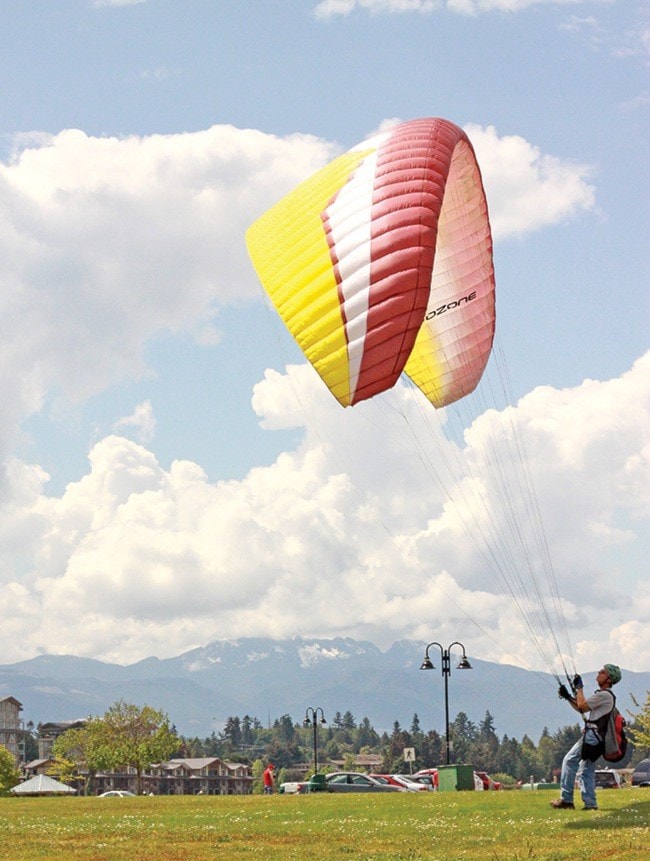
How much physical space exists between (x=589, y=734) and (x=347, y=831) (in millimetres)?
3722

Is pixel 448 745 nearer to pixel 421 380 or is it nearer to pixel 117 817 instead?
pixel 421 380

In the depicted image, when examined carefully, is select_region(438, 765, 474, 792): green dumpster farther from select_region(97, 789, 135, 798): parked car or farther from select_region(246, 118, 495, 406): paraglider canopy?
select_region(246, 118, 495, 406): paraglider canopy

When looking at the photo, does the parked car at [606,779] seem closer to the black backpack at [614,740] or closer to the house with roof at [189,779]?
the black backpack at [614,740]

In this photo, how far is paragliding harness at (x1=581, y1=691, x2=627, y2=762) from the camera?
1703 centimetres

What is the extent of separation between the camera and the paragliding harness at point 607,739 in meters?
17.0

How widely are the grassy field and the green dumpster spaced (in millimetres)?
5594

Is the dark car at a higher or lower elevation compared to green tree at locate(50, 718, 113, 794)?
lower

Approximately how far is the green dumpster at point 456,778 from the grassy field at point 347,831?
5.59 m

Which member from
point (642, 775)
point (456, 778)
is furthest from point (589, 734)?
point (642, 775)

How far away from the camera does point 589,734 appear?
1708 cm

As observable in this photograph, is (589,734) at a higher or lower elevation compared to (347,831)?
higher

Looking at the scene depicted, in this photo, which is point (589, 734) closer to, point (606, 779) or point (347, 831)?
point (347, 831)

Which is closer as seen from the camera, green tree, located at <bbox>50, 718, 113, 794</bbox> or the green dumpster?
the green dumpster

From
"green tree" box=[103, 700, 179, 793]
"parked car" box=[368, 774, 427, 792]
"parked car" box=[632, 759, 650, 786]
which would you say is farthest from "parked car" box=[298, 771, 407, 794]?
"green tree" box=[103, 700, 179, 793]
